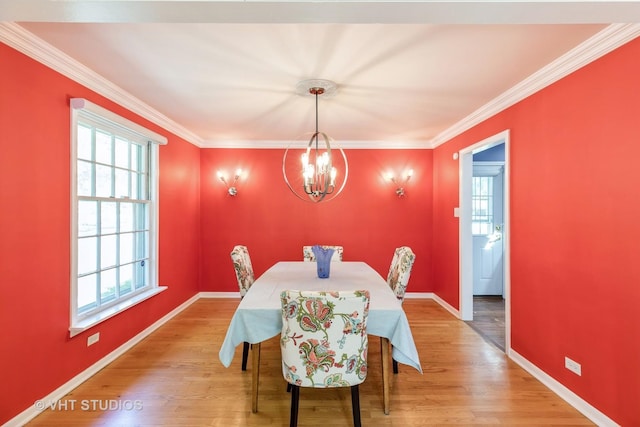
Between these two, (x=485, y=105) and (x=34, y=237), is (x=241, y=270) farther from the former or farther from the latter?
(x=485, y=105)

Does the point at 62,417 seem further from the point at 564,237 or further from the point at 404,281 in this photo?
the point at 564,237

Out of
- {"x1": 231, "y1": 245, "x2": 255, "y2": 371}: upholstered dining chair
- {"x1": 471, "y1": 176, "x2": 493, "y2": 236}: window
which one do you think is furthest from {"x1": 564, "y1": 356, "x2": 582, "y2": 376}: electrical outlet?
{"x1": 471, "y1": 176, "x2": 493, "y2": 236}: window

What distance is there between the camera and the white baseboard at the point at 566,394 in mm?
1872

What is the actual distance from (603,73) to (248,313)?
2.74 metres

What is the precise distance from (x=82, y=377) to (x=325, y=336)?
2.11m

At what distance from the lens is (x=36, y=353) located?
197 centimetres

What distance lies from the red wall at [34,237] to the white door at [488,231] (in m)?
4.83

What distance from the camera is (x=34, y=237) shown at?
6.40 feet

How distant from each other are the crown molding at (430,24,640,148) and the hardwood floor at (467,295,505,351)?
2.36m

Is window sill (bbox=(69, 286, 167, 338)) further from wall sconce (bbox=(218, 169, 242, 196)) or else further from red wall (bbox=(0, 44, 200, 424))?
wall sconce (bbox=(218, 169, 242, 196))

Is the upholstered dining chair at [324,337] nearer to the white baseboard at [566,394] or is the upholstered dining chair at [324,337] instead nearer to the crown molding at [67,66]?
→ the white baseboard at [566,394]

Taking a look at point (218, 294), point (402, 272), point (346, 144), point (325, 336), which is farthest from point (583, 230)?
point (218, 294)

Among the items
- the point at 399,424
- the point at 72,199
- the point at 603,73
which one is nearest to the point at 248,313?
the point at 399,424

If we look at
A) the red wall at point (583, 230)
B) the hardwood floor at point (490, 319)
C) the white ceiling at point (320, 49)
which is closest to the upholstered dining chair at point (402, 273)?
the red wall at point (583, 230)
